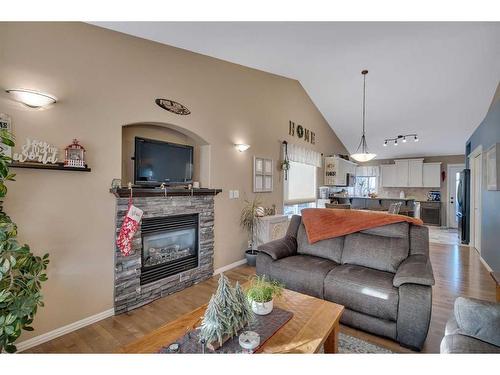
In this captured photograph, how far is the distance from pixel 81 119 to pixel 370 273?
2886 millimetres

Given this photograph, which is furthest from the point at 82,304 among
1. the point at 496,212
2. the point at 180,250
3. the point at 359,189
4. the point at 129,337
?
the point at 359,189

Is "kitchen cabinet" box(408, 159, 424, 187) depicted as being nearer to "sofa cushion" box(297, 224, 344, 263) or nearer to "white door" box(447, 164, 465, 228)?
"white door" box(447, 164, 465, 228)

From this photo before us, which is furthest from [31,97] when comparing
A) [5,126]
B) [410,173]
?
[410,173]

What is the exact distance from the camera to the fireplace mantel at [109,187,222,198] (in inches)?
92.4

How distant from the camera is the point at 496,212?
131 inches

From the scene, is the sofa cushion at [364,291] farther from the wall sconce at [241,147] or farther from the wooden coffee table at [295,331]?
the wall sconce at [241,147]

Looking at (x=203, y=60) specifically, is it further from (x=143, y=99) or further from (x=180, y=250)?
(x=180, y=250)

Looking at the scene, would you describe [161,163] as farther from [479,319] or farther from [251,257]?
[479,319]

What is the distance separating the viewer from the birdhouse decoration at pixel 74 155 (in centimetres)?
206

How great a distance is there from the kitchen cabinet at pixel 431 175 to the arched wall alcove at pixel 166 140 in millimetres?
7541

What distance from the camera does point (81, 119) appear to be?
7.08ft

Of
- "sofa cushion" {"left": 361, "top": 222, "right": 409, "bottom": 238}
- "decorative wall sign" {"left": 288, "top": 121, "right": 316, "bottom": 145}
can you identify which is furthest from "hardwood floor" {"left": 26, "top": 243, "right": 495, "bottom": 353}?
"decorative wall sign" {"left": 288, "top": 121, "right": 316, "bottom": 145}
